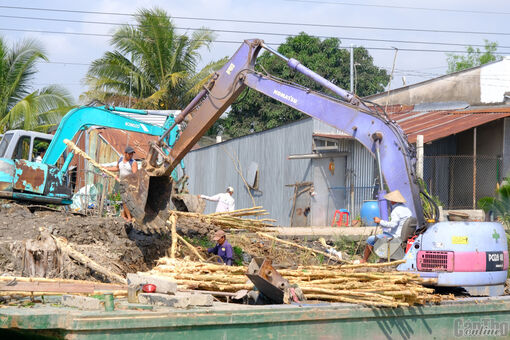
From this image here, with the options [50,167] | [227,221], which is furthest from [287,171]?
[50,167]

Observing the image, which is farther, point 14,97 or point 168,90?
point 168,90

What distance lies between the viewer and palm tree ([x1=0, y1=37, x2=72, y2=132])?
92.2 ft

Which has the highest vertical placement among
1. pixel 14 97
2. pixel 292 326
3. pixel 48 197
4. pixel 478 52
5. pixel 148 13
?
pixel 478 52

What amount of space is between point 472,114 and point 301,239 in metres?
9.37

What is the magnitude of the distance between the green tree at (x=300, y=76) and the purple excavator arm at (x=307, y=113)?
85.3ft

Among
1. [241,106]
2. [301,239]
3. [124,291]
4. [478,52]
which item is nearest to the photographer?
[124,291]

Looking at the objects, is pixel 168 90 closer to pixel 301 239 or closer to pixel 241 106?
pixel 241 106

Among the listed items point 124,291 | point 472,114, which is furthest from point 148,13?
point 124,291

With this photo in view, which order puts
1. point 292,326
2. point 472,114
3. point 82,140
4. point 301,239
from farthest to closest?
point 82,140, point 472,114, point 301,239, point 292,326

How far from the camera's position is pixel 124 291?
8109 mm

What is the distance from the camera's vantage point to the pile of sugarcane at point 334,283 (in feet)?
26.5

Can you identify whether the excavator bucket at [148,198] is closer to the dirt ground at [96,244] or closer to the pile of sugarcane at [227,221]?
the dirt ground at [96,244]

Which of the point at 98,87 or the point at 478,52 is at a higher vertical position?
the point at 478,52

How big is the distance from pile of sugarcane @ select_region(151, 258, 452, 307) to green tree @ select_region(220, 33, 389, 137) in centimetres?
2897
